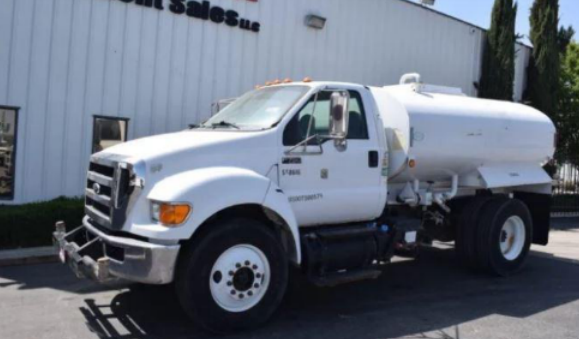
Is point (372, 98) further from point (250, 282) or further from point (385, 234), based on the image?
point (250, 282)

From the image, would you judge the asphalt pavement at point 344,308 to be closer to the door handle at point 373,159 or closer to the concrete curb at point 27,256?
the concrete curb at point 27,256

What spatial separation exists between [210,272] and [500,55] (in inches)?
540

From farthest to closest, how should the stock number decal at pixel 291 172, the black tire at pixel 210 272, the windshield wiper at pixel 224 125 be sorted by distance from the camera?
1. the windshield wiper at pixel 224 125
2. the stock number decal at pixel 291 172
3. the black tire at pixel 210 272

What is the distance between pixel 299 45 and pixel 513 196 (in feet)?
19.7

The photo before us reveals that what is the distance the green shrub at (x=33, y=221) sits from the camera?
872 cm

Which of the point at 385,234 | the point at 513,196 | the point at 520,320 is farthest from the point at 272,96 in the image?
the point at 513,196

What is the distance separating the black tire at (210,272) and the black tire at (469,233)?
3577 millimetres

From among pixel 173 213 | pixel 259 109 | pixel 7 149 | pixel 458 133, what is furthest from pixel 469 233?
pixel 7 149

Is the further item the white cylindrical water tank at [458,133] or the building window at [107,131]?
the building window at [107,131]

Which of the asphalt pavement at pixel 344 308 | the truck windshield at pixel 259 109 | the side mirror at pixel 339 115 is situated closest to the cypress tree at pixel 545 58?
the asphalt pavement at pixel 344 308

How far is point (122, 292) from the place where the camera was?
22.0 feet

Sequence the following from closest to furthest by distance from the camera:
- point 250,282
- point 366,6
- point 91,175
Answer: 1. point 250,282
2. point 91,175
3. point 366,6

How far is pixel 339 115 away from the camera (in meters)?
6.00

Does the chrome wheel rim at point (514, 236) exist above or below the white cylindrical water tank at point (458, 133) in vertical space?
below
